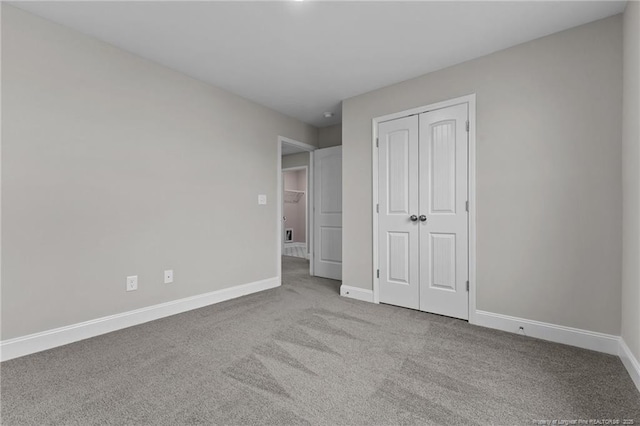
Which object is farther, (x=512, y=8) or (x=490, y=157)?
(x=490, y=157)

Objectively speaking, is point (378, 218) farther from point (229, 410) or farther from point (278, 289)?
point (229, 410)

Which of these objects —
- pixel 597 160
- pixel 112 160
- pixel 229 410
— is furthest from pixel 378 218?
pixel 112 160

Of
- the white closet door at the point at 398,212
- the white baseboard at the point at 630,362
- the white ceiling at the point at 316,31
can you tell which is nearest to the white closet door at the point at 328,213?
the white closet door at the point at 398,212

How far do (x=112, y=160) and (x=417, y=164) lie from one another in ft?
9.60

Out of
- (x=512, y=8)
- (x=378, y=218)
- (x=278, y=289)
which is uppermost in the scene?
(x=512, y=8)

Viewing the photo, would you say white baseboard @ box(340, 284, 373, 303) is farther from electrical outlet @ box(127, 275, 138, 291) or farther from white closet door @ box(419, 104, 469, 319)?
electrical outlet @ box(127, 275, 138, 291)

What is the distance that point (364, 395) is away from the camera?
1589 millimetres

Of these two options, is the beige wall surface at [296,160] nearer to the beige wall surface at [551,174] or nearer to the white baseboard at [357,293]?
the white baseboard at [357,293]

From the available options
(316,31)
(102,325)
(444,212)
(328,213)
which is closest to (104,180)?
(102,325)

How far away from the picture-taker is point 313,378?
1.74 meters

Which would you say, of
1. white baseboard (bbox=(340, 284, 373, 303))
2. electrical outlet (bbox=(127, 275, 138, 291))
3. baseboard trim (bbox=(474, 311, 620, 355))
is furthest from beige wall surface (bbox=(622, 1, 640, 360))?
electrical outlet (bbox=(127, 275, 138, 291))

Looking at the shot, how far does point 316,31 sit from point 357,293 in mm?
2769

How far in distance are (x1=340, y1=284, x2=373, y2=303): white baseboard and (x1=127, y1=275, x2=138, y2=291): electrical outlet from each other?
223 centimetres

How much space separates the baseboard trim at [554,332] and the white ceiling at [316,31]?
238 centimetres
